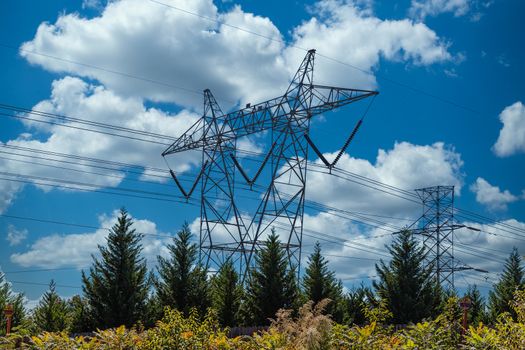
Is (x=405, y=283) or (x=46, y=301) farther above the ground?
(x=405, y=283)

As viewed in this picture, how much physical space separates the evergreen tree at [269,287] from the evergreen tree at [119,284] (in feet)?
15.6

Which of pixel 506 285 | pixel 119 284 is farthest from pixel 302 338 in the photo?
pixel 506 285

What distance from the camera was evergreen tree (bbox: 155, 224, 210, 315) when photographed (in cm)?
2341

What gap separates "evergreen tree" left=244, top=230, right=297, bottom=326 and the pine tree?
23.6 feet

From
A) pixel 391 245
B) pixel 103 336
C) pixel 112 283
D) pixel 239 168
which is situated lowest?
pixel 103 336

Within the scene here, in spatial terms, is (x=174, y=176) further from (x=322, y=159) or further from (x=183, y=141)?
(x=322, y=159)

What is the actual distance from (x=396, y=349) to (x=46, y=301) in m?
19.8

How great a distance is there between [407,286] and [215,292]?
27.1 ft

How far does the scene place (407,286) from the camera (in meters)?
25.9

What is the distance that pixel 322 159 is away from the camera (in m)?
30.0

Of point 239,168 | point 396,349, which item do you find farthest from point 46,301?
Answer: point 396,349

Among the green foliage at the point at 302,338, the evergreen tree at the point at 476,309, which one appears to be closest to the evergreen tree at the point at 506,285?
the evergreen tree at the point at 476,309

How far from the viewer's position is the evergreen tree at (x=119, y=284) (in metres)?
21.4

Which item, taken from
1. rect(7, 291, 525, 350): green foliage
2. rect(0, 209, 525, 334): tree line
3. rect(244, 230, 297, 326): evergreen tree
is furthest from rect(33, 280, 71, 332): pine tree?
rect(7, 291, 525, 350): green foliage
